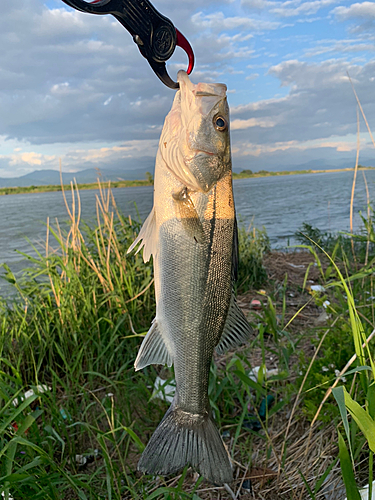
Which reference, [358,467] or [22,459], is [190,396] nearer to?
[358,467]

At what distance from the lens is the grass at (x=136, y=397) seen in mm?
2154

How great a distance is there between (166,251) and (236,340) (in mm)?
546

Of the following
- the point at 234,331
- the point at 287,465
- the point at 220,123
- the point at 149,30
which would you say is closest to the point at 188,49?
the point at 149,30

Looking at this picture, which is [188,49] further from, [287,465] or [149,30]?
[287,465]

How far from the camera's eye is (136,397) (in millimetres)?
3352

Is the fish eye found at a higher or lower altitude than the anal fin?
higher

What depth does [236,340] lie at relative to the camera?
69.1 inches

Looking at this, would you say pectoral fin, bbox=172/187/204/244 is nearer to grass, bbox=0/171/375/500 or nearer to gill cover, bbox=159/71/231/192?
gill cover, bbox=159/71/231/192

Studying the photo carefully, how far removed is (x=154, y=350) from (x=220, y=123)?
1060mm

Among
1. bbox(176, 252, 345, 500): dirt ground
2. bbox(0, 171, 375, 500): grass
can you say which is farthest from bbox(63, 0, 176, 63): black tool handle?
bbox(176, 252, 345, 500): dirt ground

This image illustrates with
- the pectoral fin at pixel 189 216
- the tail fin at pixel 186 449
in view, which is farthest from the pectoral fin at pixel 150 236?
the tail fin at pixel 186 449

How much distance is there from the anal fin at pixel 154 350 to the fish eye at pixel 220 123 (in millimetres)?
914

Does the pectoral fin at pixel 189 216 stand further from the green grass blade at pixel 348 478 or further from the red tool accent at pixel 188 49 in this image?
the green grass blade at pixel 348 478

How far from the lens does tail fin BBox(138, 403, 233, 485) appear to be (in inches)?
64.2
